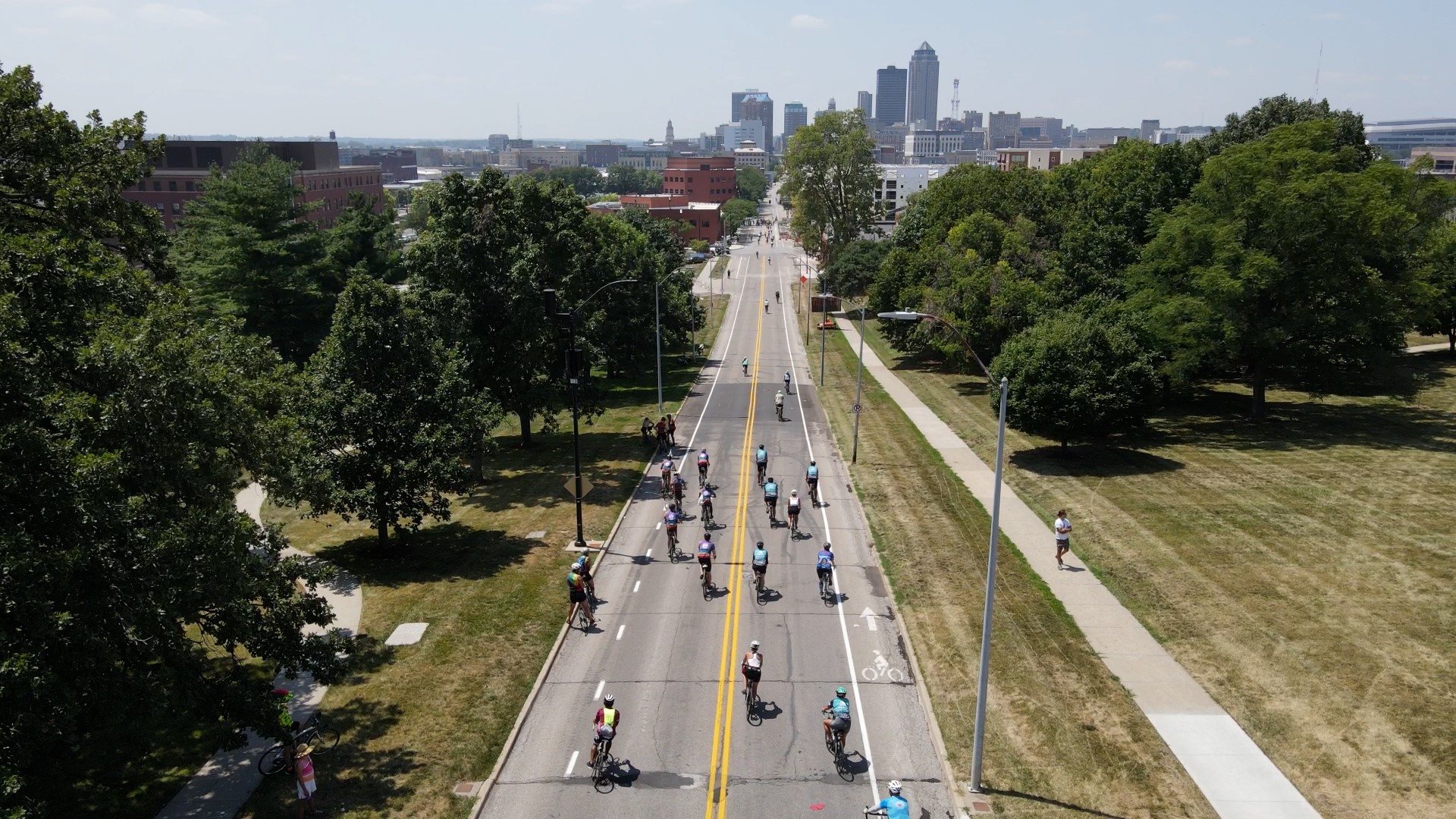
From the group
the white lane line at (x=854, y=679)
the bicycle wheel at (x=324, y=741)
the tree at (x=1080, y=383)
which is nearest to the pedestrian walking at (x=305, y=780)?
the bicycle wheel at (x=324, y=741)

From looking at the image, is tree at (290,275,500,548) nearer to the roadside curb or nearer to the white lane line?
the roadside curb

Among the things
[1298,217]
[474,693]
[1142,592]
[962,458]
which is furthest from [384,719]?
[1298,217]

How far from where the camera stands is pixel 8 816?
11062 millimetres

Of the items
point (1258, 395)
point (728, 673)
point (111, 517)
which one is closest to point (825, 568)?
point (728, 673)

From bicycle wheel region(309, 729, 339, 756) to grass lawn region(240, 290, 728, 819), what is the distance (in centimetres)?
20

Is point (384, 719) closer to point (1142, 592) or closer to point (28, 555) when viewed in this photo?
point (28, 555)

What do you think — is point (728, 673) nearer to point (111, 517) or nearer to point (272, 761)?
point (272, 761)

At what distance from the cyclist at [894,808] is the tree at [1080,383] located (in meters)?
24.4

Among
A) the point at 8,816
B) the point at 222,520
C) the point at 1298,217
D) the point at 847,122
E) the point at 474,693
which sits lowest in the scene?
the point at 474,693

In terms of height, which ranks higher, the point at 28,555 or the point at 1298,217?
the point at 1298,217

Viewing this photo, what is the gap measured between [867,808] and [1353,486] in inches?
1053

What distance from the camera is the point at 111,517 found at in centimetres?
1380

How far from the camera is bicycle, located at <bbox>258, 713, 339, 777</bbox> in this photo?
17.1 metres

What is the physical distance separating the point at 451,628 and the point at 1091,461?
2737 cm
